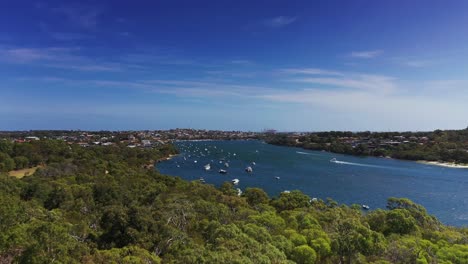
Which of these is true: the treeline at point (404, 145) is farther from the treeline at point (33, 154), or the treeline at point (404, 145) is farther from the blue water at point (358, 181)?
the treeline at point (33, 154)

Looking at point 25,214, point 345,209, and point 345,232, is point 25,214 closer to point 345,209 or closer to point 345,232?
point 345,232

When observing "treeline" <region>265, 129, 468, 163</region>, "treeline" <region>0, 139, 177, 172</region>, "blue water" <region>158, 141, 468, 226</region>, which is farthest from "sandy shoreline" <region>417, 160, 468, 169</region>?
"treeline" <region>0, 139, 177, 172</region>

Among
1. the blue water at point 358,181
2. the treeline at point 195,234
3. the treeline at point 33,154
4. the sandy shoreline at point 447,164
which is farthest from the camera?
the sandy shoreline at point 447,164

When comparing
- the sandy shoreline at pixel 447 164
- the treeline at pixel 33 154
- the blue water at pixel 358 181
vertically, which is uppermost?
the treeline at pixel 33 154

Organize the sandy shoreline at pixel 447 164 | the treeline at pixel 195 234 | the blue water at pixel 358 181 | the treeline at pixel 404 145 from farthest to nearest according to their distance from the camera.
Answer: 1. the treeline at pixel 404 145
2. the sandy shoreline at pixel 447 164
3. the blue water at pixel 358 181
4. the treeline at pixel 195 234

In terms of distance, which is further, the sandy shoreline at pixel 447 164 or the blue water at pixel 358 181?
the sandy shoreline at pixel 447 164

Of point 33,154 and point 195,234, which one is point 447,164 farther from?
point 33,154

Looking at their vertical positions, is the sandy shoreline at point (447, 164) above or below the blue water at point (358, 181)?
above

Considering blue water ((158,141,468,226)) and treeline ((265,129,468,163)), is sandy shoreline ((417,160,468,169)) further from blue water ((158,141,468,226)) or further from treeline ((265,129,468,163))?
blue water ((158,141,468,226))

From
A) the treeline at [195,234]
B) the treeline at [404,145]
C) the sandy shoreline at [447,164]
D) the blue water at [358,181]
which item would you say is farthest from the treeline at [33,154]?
the treeline at [404,145]
